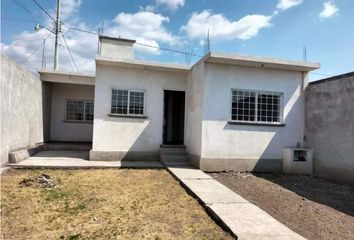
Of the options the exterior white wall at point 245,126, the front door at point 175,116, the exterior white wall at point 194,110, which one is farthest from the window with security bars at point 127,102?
the exterior white wall at point 245,126

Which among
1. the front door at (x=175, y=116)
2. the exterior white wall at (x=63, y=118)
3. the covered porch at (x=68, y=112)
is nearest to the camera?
the front door at (x=175, y=116)

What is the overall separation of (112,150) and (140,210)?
6355 millimetres

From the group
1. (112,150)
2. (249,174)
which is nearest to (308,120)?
(249,174)

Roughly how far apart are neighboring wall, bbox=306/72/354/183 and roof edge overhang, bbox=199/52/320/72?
0.75 meters

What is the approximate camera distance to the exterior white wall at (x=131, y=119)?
39.1 feet

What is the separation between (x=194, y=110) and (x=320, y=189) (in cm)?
505

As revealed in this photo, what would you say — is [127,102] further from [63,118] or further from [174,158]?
[63,118]

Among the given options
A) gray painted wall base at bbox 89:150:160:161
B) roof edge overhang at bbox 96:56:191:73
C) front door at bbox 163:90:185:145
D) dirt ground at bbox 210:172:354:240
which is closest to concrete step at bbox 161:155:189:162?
gray painted wall base at bbox 89:150:160:161

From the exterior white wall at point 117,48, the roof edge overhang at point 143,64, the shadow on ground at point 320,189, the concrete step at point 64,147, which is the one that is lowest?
the shadow on ground at point 320,189

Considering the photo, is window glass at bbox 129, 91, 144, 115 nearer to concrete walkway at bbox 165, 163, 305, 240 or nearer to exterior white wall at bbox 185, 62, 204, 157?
exterior white wall at bbox 185, 62, 204, 157

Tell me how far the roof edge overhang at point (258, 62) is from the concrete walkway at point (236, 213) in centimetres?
408

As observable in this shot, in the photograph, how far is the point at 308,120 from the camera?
11164 millimetres

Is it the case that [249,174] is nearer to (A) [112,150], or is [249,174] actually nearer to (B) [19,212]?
(A) [112,150]

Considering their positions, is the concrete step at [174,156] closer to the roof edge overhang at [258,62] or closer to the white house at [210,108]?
the white house at [210,108]
